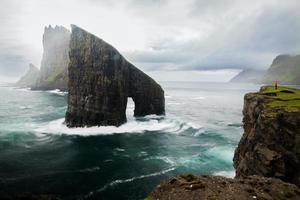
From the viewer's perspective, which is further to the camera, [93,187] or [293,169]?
[93,187]

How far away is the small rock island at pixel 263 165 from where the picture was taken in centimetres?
2084

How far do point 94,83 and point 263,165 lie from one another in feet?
199

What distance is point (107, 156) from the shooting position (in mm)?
53250

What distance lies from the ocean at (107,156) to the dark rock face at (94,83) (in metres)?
4.08

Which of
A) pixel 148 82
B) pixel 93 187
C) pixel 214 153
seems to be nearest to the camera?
pixel 93 187

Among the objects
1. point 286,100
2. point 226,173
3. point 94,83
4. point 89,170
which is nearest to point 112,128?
point 94,83

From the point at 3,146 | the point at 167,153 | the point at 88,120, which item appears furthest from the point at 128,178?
the point at 88,120

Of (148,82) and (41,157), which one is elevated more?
(148,82)

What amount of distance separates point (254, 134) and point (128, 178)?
19007 millimetres

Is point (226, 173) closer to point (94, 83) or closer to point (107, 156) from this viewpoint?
point (107, 156)

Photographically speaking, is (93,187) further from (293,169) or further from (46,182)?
(293,169)

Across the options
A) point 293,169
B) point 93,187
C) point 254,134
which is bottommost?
point 93,187

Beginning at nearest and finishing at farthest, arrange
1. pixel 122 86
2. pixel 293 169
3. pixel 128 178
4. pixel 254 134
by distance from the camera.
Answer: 1. pixel 293 169
2. pixel 254 134
3. pixel 128 178
4. pixel 122 86

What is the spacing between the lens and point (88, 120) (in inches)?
3167
